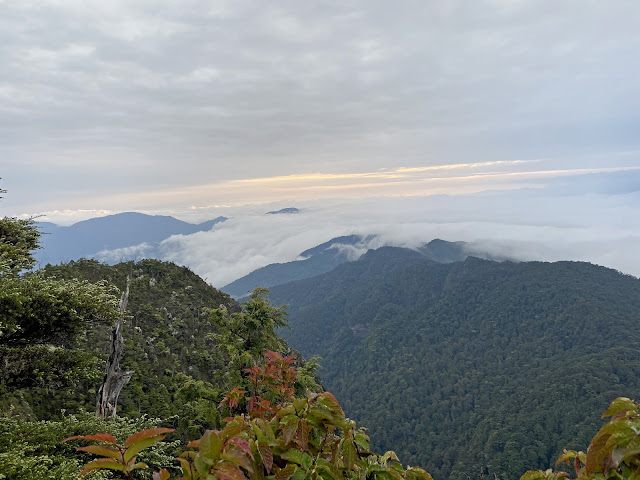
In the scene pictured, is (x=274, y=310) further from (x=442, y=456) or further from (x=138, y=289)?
(x=442, y=456)

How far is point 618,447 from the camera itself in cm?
179

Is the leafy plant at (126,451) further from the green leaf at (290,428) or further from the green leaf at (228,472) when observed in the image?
the green leaf at (290,428)

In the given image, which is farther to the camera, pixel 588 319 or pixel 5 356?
pixel 588 319

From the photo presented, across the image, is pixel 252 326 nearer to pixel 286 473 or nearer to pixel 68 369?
pixel 68 369

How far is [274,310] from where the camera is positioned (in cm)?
1211

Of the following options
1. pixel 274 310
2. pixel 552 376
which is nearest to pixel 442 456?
pixel 552 376

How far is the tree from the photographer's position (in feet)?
27.3

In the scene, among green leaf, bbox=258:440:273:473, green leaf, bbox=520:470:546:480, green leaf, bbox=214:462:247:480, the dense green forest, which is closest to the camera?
green leaf, bbox=214:462:247:480

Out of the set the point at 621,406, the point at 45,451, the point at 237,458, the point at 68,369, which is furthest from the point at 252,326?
the point at 621,406

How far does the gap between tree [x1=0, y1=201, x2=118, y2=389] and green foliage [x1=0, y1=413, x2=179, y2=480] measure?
1.23 meters

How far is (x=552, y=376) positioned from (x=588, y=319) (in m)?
70.7

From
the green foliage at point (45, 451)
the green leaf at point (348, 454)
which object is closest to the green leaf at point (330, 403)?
the green leaf at point (348, 454)

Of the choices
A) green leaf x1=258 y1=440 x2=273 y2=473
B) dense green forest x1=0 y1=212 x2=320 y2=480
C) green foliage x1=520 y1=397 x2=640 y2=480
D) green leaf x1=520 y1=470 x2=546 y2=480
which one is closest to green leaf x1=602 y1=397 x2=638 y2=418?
green foliage x1=520 y1=397 x2=640 y2=480

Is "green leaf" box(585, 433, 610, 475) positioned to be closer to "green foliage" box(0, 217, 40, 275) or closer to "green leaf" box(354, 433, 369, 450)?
"green leaf" box(354, 433, 369, 450)
